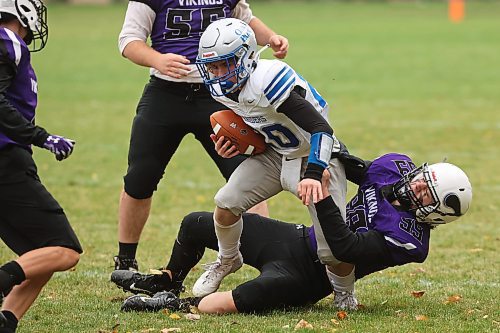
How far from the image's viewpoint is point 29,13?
14.8 ft

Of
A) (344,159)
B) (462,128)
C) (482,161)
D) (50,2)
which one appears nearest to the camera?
(344,159)

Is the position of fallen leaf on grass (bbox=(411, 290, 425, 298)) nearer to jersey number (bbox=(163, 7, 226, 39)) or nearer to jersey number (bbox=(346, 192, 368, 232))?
jersey number (bbox=(346, 192, 368, 232))

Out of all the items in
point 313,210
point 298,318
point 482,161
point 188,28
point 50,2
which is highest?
point 188,28

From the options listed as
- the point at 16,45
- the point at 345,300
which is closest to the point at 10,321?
the point at 16,45

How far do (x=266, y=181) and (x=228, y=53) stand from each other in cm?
73

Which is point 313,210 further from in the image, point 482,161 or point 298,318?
point 482,161

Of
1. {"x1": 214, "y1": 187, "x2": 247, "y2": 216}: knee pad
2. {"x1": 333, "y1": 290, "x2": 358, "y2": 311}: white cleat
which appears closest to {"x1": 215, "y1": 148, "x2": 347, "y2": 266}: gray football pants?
{"x1": 214, "y1": 187, "x2": 247, "y2": 216}: knee pad

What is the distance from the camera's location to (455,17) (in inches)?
1248

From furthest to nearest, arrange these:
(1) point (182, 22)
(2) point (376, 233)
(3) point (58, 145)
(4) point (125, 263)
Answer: (4) point (125, 263) < (1) point (182, 22) < (2) point (376, 233) < (3) point (58, 145)

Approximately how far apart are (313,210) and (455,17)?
28.0 m

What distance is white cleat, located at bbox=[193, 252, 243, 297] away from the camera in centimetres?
520

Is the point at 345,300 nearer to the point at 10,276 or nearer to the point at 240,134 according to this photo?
the point at 240,134

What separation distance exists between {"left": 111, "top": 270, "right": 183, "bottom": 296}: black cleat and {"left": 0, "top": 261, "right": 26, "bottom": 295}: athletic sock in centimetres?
99

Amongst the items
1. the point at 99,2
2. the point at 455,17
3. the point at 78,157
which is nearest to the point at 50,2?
the point at 99,2
